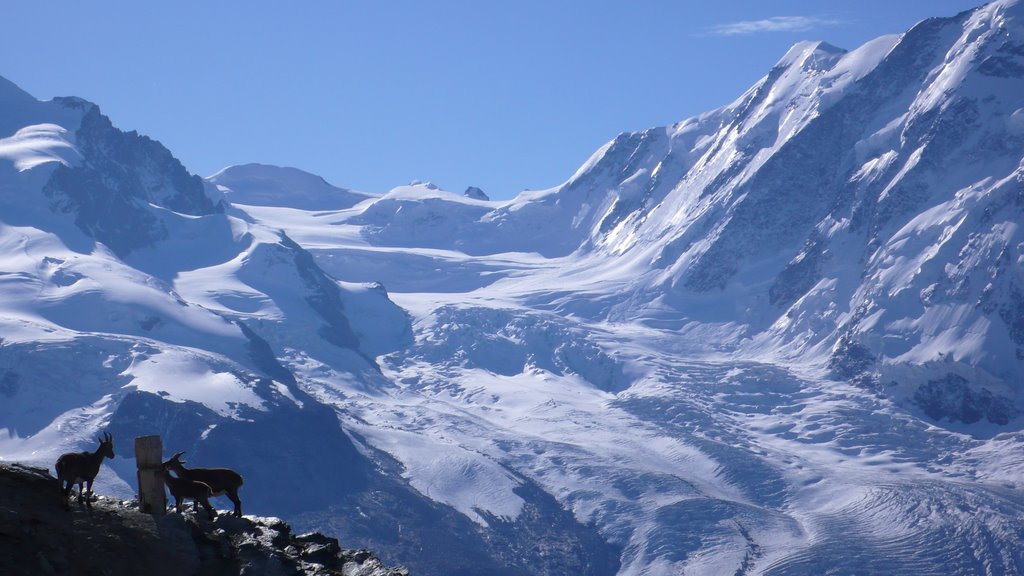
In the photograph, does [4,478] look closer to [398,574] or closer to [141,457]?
[141,457]

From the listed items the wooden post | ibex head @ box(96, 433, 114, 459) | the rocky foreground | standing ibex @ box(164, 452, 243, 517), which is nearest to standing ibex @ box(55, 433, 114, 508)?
ibex head @ box(96, 433, 114, 459)

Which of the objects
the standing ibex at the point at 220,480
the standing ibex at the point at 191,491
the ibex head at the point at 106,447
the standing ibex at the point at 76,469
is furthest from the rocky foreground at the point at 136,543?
the ibex head at the point at 106,447

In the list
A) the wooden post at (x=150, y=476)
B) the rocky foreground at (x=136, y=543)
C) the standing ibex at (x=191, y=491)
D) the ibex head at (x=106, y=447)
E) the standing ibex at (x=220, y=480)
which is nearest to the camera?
the rocky foreground at (x=136, y=543)

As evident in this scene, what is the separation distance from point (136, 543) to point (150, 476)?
101 inches

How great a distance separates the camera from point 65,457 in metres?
39.9

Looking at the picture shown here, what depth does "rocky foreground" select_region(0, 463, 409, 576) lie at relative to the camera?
36.4 m

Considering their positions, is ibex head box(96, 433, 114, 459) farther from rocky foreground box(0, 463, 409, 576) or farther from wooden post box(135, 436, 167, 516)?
rocky foreground box(0, 463, 409, 576)

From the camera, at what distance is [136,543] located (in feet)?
127

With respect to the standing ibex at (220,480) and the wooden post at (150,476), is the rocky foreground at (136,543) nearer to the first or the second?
the wooden post at (150,476)

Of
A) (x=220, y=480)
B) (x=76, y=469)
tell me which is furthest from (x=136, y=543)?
(x=220, y=480)

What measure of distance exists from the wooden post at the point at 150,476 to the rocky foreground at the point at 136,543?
389 mm

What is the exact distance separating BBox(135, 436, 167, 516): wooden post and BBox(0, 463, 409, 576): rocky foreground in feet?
1.28

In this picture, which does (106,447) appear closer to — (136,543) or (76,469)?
(76,469)

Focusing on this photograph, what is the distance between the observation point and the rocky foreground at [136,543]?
3638cm
